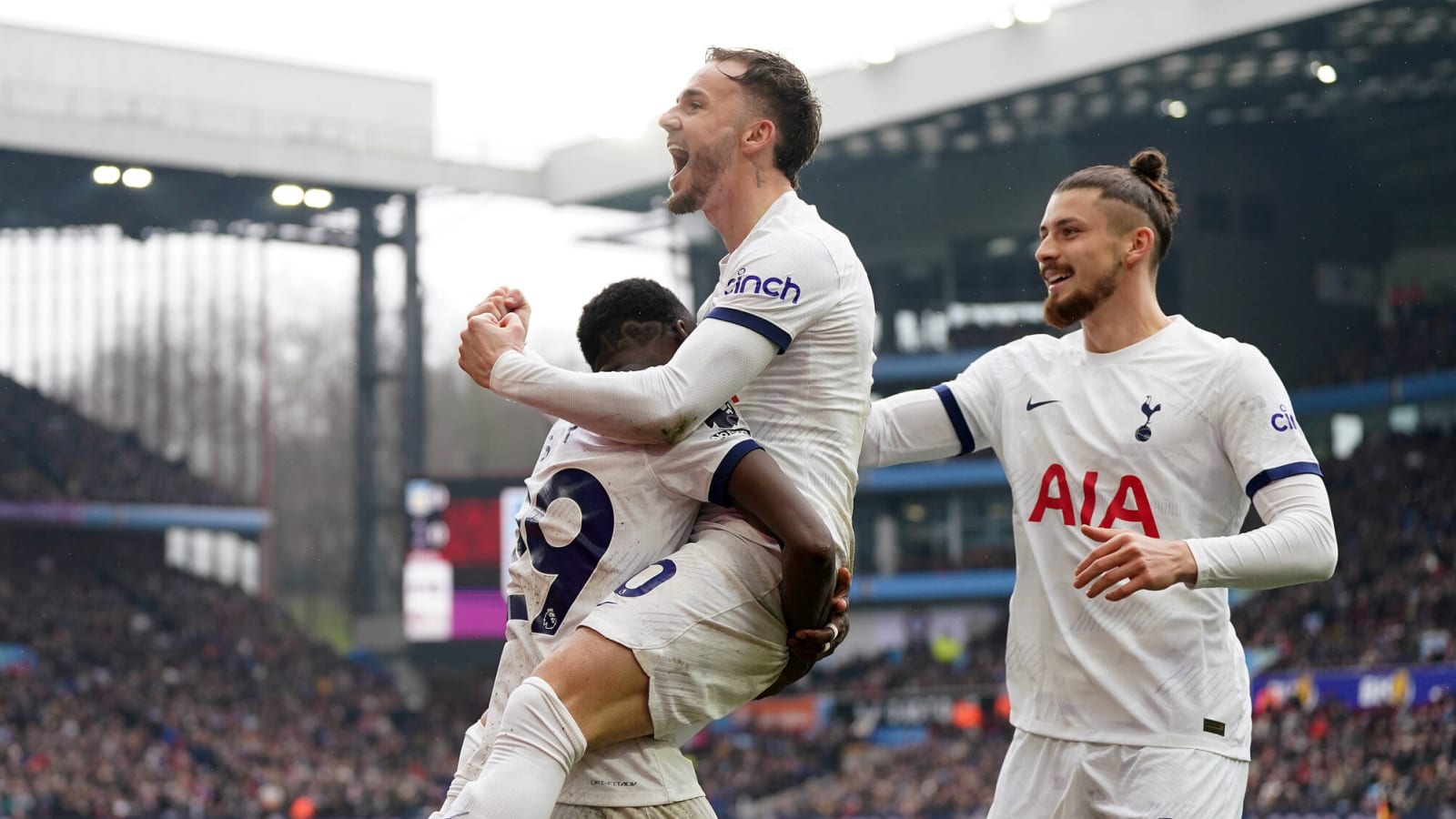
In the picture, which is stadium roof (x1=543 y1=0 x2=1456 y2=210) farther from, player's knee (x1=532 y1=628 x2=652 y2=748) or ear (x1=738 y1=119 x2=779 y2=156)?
player's knee (x1=532 y1=628 x2=652 y2=748)

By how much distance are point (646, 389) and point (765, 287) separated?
41 centimetres

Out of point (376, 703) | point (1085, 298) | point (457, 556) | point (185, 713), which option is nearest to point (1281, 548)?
point (1085, 298)

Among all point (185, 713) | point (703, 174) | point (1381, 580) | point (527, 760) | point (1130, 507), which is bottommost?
point (185, 713)

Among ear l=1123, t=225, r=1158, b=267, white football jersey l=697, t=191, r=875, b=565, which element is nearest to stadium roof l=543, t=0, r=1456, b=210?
ear l=1123, t=225, r=1158, b=267

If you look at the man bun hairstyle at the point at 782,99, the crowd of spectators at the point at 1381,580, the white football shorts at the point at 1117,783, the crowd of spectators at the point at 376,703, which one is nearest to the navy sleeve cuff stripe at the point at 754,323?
the man bun hairstyle at the point at 782,99

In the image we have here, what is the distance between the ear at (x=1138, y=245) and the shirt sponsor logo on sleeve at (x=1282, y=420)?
22.9 inches

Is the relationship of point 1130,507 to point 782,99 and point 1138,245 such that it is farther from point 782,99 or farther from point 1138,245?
point 782,99

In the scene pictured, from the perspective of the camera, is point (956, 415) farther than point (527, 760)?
Yes

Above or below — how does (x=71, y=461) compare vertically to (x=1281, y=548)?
above

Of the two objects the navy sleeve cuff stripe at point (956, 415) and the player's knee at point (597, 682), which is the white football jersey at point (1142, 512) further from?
the player's knee at point (597, 682)

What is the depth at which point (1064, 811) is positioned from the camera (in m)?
4.31

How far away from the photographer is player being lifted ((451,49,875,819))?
349 centimetres

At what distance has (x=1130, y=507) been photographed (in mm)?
4410

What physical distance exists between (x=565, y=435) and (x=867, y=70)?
3490cm
